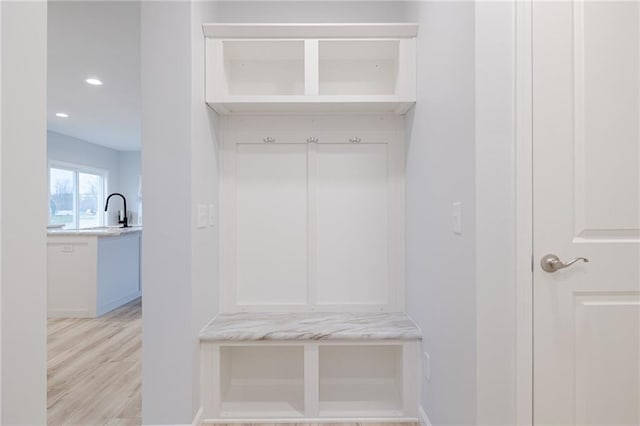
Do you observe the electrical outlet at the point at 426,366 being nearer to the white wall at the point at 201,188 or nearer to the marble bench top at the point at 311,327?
the marble bench top at the point at 311,327

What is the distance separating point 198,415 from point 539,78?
2.13 m

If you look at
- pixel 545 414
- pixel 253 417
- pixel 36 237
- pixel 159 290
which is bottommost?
pixel 253 417

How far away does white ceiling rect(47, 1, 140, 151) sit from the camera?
8.50 feet

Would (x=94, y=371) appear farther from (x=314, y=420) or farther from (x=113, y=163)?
(x=113, y=163)

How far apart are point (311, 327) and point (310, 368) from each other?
21cm

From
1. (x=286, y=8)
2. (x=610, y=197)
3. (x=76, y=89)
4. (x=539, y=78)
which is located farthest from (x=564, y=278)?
(x=76, y=89)

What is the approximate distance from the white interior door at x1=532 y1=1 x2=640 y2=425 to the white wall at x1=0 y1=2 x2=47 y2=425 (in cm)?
141

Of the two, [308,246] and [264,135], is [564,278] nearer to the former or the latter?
[308,246]

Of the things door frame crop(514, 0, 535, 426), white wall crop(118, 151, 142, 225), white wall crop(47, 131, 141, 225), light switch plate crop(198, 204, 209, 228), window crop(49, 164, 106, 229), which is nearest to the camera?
door frame crop(514, 0, 535, 426)

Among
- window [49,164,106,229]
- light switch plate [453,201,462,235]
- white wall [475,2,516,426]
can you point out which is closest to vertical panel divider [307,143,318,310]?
light switch plate [453,201,462,235]

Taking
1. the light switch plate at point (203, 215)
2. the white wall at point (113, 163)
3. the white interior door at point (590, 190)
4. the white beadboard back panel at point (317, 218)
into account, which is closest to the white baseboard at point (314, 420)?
the white beadboard back panel at point (317, 218)

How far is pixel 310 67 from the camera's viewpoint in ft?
6.66

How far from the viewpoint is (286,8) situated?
2285 mm

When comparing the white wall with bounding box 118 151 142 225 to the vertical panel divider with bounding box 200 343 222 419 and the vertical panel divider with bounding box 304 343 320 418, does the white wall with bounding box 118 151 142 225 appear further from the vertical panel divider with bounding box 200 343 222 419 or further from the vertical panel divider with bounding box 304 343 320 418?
the vertical panel divider with bounding box 304 343 320 418
